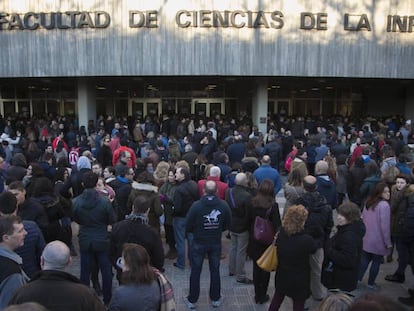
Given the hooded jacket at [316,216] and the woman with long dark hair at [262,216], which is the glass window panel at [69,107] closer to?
the woman with long dark hair at [262,216]

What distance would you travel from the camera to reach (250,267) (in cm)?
675

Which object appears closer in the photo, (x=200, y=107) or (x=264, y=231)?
(x=264, y=231)

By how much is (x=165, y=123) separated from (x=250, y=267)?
1173 centimetres

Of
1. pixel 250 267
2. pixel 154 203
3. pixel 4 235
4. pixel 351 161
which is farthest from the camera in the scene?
pixel 351 161

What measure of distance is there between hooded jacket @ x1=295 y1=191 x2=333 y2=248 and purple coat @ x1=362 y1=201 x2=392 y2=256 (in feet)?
2.53

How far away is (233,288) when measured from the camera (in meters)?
6.00

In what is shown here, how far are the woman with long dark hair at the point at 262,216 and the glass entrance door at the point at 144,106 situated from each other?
22.1 m

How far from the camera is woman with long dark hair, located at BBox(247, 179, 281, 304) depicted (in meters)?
5.42

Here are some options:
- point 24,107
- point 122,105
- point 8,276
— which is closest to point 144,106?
point 122,105

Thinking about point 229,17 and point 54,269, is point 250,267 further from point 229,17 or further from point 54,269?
point 229,17

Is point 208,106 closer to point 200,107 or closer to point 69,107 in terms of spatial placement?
point 200,107

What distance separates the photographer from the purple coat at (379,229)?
566 centimetres

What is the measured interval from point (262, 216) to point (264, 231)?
204mm

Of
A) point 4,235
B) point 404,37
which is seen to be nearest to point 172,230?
point 4,235
